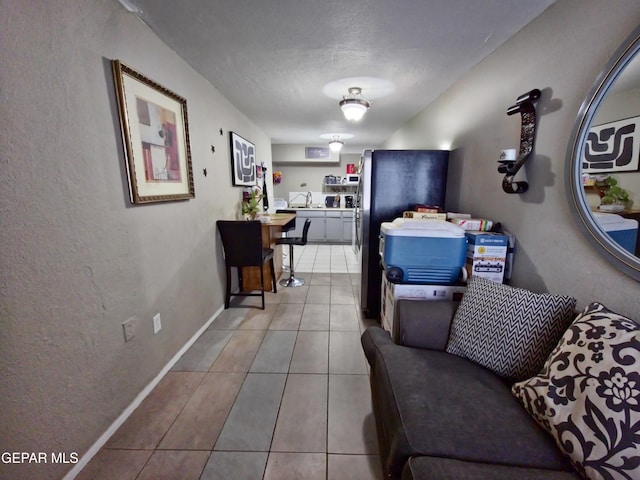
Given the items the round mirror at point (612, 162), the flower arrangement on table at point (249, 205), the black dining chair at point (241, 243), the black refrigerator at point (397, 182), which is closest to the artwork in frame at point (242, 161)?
the flower arrangement on table at point (249, 205)

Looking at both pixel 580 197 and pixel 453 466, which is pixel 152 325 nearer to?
pixel 453 466

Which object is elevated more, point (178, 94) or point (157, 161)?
point (178, 94)

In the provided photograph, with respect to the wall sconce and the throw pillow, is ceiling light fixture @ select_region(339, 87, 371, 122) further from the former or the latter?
the throw pillow

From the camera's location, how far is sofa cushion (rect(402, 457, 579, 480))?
72cm

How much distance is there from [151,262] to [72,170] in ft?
2.26

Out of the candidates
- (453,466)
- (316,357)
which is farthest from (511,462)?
(316,357)

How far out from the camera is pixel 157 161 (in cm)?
166

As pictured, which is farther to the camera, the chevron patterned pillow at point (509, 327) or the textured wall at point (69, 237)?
the chevron patterned pillow at point (509, 327)

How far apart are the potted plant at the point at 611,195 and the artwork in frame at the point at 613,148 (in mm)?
46

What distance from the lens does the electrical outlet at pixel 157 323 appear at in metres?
1.68

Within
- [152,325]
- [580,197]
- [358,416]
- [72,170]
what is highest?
[72,170]

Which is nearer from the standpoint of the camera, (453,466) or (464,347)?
(453,466)

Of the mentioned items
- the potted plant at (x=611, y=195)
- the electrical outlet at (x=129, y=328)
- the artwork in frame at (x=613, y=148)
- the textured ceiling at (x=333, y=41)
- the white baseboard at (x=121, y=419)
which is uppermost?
the textured ceiling at (x=333, y=41)

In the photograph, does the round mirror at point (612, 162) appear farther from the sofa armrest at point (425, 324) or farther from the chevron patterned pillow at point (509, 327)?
the sofa armrest at point (425, 324)
